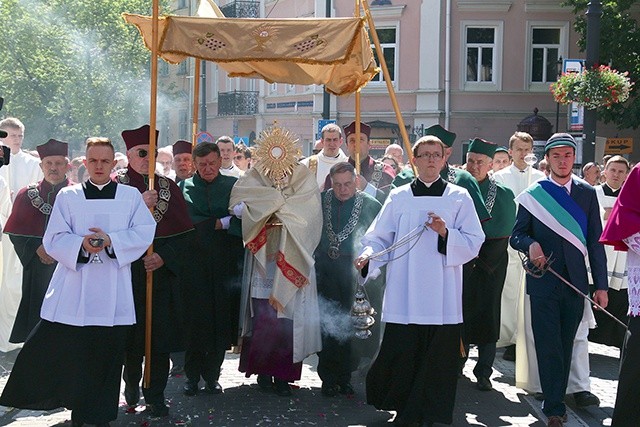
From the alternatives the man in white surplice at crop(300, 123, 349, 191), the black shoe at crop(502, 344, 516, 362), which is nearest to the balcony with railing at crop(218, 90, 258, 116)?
the man in white surplice at crop(300, 123, 349, 191)

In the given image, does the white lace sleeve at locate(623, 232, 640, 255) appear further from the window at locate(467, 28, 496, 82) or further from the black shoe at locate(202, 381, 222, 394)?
the window at locate(467, 28, 496, 82)

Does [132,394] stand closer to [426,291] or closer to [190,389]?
[190,389]

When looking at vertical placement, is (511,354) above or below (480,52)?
below

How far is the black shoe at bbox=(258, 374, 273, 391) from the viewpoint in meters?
8.54

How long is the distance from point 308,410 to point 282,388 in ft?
1.86

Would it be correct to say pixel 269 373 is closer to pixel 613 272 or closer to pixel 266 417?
pixel 266 417

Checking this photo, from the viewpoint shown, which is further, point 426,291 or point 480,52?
point 480,52

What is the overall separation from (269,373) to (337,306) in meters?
0.83

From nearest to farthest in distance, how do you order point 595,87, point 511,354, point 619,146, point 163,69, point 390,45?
point 511,354, point 595,87, point 619,146, point 390,45, point 163,69

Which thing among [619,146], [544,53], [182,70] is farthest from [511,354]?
[182,70]

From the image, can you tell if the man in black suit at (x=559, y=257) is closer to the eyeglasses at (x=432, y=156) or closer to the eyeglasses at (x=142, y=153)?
the eyeglasses at (x=432, y=156)

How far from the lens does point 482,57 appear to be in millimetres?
31562

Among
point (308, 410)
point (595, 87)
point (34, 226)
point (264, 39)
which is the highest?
point (595, 87)

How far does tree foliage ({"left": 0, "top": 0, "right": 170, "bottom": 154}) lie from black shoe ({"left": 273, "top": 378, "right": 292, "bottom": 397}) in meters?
32.3
